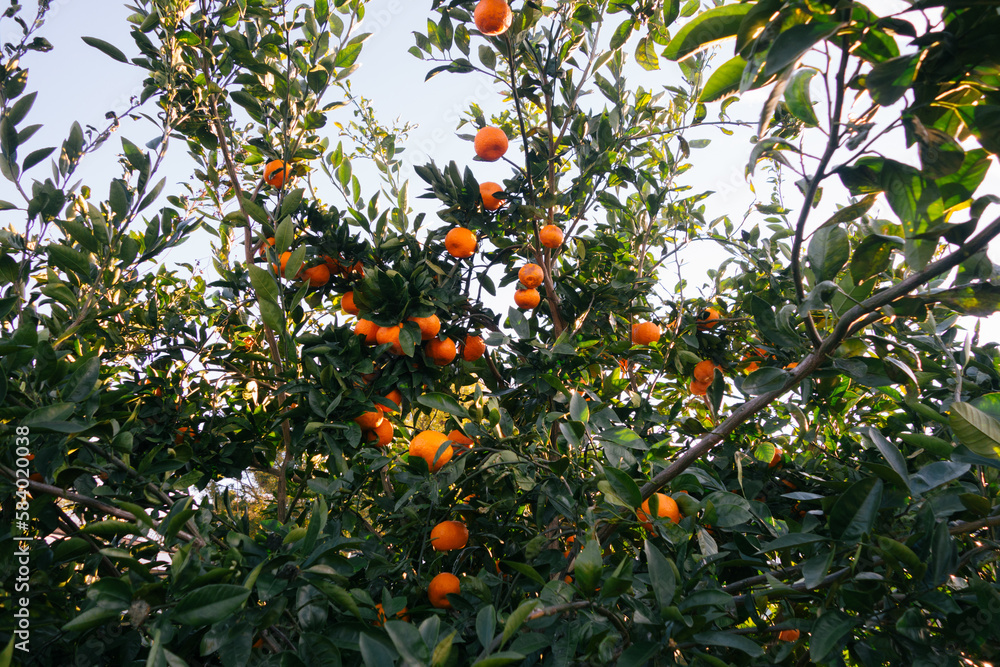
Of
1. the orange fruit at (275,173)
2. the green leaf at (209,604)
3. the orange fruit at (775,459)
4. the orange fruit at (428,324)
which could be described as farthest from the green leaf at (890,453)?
the orange fruit at (275,173)

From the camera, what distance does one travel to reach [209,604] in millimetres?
747

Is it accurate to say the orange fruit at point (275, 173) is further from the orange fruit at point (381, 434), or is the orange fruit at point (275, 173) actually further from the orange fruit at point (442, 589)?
the orange fruit at point (442, 589)

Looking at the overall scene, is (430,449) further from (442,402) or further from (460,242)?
(460,242)

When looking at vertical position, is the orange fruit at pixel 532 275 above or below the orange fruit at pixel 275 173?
below

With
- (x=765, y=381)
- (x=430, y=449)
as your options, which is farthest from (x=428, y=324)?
(x=765, y=381)

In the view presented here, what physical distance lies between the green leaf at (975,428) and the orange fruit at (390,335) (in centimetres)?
123

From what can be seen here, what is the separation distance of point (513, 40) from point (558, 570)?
146 centimetres

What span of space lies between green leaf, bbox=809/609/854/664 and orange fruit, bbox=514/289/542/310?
127 cm

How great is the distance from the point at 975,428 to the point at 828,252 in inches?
13.1

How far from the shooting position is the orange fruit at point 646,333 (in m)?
2.03

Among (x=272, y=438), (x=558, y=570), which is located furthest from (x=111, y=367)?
(x=558, y=570)

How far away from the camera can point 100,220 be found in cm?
121

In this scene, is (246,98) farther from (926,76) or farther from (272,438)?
(926,76)

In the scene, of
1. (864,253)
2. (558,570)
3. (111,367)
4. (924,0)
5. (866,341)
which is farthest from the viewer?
(111,367)
